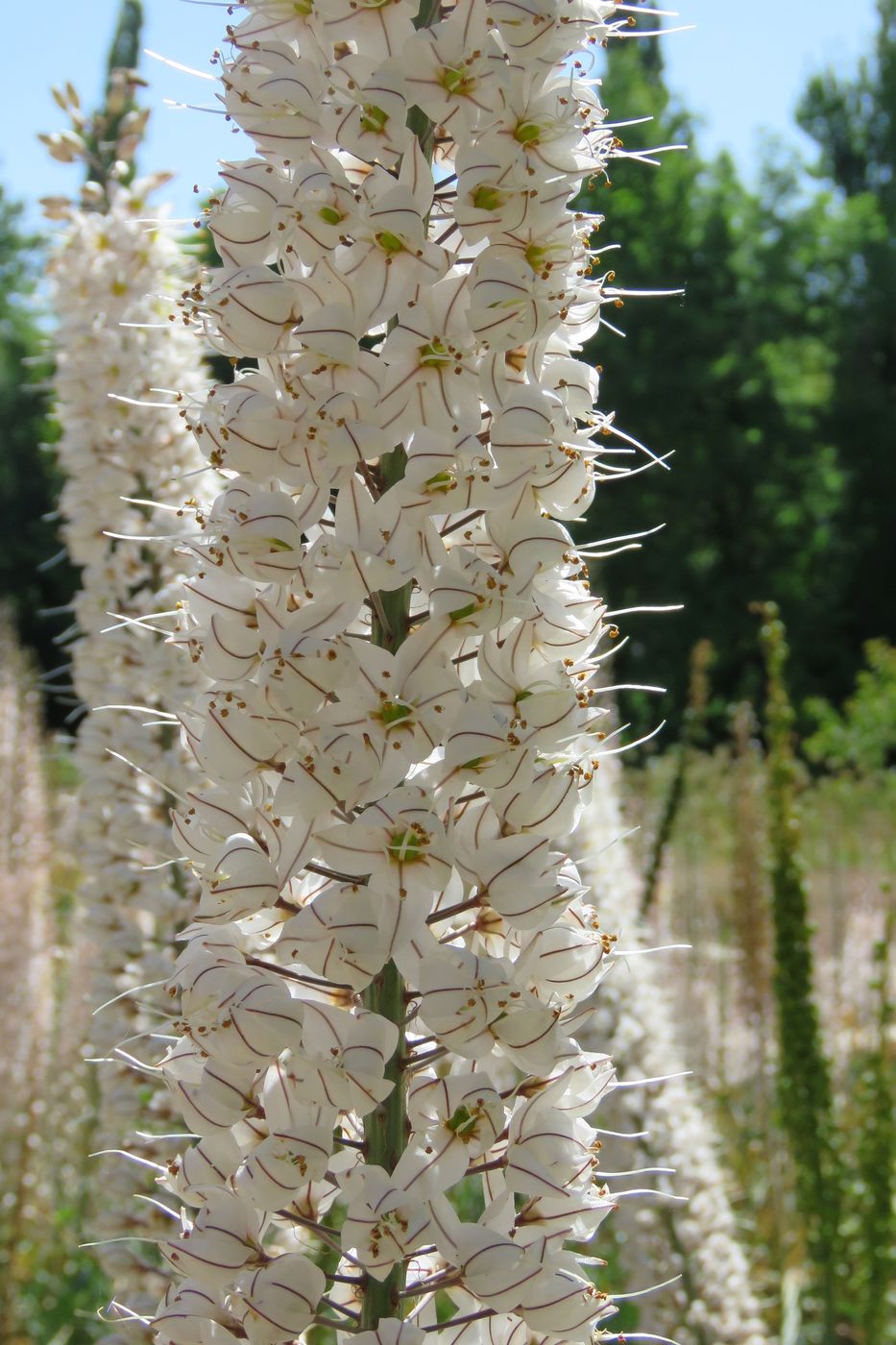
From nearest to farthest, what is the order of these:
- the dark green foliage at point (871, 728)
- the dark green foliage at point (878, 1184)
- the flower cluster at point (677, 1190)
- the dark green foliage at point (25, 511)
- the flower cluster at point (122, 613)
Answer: the flower cluster at point (122, 613) < the dark green foliage at point (878, 1184) < the flower cluster at point (677, 1190) < the dark green foliage at point (871, 728) < the dark green foliage at point (25, 511)

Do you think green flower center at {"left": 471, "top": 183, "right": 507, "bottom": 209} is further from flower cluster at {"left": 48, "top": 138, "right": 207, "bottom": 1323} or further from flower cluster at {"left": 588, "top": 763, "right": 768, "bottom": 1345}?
flower cluster at {"left": 588, "top": 763, "right": 768, "bottom": 1345}

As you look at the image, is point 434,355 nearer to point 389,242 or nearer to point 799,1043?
point 389,242

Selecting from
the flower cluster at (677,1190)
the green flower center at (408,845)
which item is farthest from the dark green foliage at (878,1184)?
the green flower center at (408,845)

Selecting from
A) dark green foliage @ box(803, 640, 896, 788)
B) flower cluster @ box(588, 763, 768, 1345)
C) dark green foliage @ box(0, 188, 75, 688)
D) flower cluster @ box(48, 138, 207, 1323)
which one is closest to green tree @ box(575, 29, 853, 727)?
dark green foliage @ box(803, 640, 896, 788)

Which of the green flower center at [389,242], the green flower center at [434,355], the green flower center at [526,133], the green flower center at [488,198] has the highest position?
the green flower center at [526,133]

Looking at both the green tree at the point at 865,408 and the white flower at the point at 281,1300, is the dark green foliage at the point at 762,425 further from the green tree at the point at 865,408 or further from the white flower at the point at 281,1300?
the white flower at the point at 281,1300
